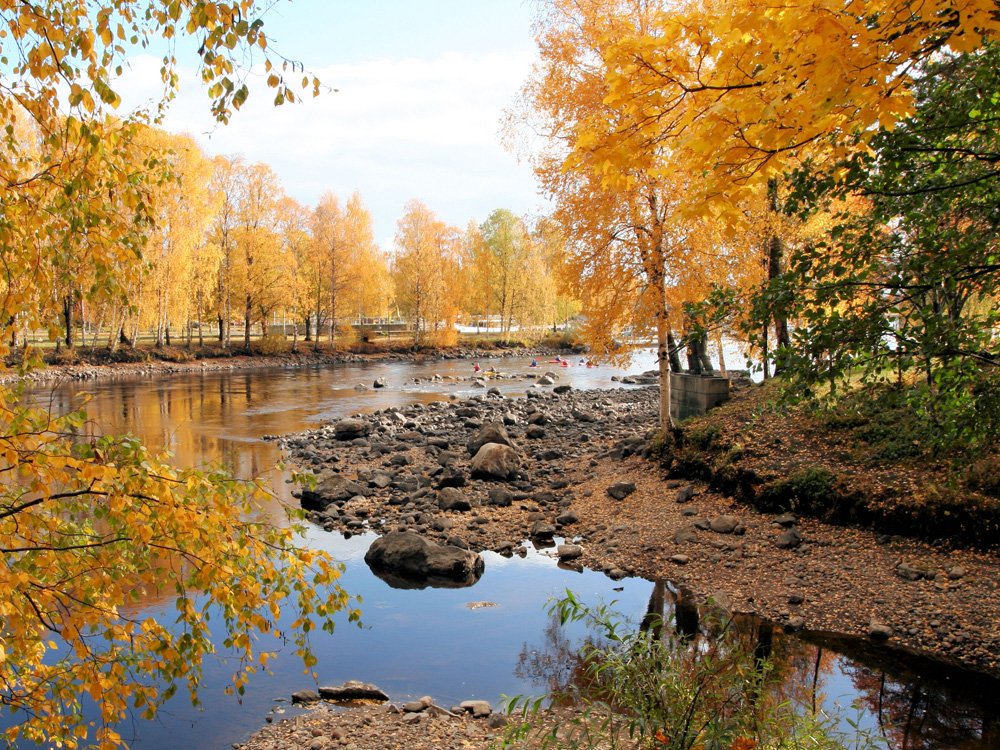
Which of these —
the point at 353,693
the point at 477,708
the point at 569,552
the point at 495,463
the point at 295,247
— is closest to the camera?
the point at 477,708

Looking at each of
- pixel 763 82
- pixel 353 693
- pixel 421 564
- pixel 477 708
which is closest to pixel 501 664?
pixel 477 708

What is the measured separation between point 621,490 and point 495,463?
328cm

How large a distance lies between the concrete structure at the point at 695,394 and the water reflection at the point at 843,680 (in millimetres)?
6579

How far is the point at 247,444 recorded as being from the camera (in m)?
19.8

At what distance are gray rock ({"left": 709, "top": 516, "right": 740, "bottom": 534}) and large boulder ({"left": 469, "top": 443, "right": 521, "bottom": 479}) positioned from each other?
5271 mm

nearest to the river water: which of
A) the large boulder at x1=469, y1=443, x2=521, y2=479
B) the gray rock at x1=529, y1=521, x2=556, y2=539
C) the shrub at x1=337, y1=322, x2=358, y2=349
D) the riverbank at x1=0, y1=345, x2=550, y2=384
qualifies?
the gray rock at x1=529, y1=521, x2=556, y2=539

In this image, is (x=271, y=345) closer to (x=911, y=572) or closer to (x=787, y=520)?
(x=787, y=520)

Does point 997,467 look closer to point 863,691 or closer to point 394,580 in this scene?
point 863,691

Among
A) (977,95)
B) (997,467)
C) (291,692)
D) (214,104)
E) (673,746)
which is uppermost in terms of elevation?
(977,95)

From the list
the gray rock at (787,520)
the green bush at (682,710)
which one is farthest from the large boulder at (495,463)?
the green bush at (682,710)

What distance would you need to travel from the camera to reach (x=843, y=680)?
21.9 ft

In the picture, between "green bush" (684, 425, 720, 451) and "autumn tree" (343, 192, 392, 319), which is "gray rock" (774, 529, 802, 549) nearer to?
"green bush" (684, 425, 720, 451)

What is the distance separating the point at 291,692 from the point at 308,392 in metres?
25.6

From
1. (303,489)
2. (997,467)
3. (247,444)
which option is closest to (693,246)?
(997,467)
